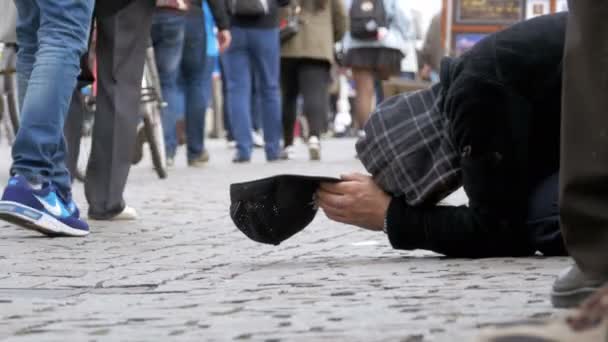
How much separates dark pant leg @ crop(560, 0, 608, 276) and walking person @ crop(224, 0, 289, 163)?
8.82 m

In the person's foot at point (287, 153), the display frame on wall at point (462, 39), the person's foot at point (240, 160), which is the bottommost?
the person's foot at point (287, 153)

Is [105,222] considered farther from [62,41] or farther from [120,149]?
[62,41]

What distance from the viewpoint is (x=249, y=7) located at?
1203 centimetres

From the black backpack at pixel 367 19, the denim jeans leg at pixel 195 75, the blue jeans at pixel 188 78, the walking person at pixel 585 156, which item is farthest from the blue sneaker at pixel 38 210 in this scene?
the black backpack at pixel 367 19

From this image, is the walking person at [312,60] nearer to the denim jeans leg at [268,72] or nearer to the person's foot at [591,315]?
the denim jeans leg at [268,72]

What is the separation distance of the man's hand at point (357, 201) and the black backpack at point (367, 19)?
9943mm

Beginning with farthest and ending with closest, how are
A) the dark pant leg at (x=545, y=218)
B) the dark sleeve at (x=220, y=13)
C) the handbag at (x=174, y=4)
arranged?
1. the dark sleeve at (x=220, y=13)
2. the handbag at (x=174, y=4)
3. the dark pant leg at (x=545, y=218)

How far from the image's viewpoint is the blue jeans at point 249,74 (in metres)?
12.3

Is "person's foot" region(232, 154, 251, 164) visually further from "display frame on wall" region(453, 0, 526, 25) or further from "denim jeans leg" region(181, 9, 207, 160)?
"display frame on wall" region(453, 0, 526, 25)

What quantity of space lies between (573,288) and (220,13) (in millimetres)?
7921

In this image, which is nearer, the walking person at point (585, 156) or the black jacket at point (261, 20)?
the walking person at point (585, 156)

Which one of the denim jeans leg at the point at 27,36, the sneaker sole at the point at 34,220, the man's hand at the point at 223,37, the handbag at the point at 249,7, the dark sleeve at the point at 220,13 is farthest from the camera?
the handbag at the point at 249,7

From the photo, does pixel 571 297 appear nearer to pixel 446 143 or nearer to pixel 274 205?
pixel 446 143

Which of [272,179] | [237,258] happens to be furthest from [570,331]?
[237,258]
